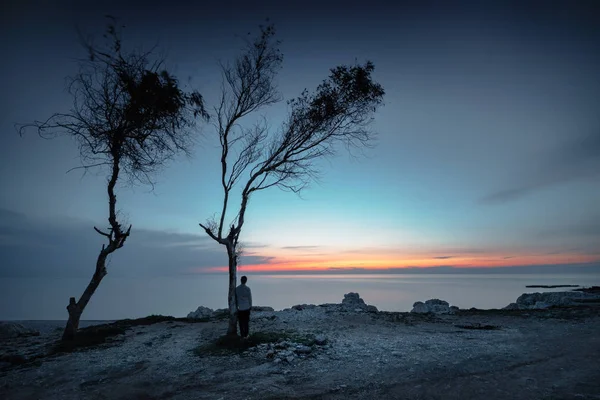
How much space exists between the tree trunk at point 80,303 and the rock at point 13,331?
596 cm

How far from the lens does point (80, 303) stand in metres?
15.2

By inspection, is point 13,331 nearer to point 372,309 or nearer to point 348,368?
→ point 348,368

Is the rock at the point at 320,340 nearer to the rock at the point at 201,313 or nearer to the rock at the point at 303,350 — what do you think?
the rock at the point at 303,350

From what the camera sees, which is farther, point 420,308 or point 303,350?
point 420,308

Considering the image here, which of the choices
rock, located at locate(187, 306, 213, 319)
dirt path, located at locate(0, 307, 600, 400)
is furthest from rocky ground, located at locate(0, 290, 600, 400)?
rock, located at locate(187, 306, 213, 319)

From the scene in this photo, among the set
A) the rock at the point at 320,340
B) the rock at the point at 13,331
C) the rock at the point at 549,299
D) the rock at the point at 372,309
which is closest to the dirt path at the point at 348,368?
the rock at the point at 320,340

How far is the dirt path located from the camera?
7980 millimetres

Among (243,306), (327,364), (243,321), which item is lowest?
(327,364)

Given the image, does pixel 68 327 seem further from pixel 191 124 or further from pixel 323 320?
pixel 323 320

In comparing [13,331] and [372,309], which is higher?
[13,331]

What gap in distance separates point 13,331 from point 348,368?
19.0 meters

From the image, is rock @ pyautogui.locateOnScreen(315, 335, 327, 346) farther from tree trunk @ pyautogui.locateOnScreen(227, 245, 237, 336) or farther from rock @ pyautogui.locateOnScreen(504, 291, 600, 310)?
rock @ pyautogui.locateOnScreen(504, 291, 600, 310)

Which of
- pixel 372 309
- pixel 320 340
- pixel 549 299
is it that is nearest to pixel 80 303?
pixel 320 340

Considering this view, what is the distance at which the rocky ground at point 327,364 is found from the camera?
8.05 m
